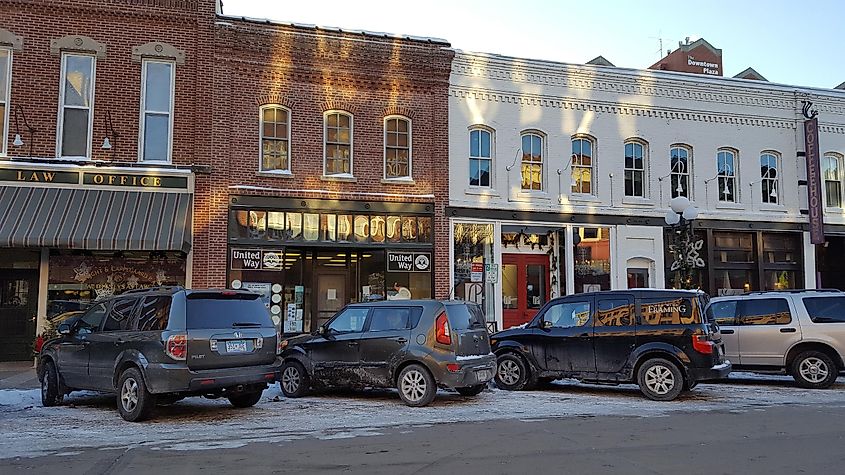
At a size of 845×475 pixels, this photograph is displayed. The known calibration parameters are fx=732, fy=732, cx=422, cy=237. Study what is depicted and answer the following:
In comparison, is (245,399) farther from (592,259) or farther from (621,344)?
(592,259)

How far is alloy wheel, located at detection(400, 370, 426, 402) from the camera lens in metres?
11.0

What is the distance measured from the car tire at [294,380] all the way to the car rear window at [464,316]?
2667mm

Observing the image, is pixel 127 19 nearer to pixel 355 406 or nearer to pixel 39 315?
pixel 39 315

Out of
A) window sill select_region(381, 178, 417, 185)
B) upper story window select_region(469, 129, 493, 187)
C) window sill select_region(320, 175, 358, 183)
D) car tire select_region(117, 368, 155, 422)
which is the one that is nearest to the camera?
car tire select_region(117, 368, 155, 422)

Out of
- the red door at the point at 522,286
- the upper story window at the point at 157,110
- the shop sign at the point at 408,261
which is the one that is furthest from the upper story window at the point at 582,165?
the upper story window at the point at 157,110

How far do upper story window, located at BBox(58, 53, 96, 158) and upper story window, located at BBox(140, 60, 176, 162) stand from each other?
116cm

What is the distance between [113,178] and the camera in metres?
16.8

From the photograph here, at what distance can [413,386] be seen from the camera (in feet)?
36.2

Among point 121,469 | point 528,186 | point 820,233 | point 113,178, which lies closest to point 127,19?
point 113,178

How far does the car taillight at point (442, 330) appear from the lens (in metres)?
11.0

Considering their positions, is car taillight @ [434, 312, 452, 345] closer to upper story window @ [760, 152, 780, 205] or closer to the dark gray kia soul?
the dark gray kia soul

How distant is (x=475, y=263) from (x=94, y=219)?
30.0ft

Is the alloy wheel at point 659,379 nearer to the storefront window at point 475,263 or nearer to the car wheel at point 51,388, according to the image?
the storefront window at point 475,263

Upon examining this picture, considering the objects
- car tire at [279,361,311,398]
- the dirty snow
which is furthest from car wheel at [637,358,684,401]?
car tire at [279,361,311,398]
